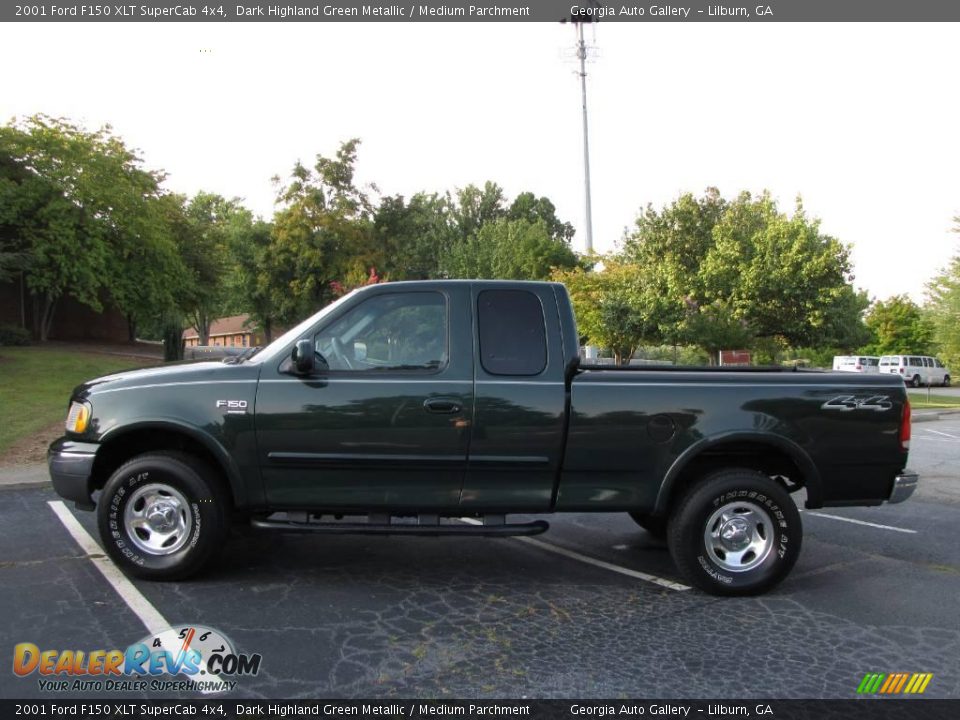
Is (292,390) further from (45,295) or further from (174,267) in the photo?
(45,295)

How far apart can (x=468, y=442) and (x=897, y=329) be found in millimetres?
66694

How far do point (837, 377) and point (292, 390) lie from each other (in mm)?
3625

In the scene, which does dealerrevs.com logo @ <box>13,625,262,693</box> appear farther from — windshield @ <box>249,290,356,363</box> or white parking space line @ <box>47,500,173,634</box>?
windshield @ <box>249,290,356,363</box>

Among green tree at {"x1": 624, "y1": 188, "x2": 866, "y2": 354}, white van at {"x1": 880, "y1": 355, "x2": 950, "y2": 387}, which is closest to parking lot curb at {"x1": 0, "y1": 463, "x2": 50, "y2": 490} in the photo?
green tree at {"x1": 624, "y1": 188, "x2": 866, "y2": 354}

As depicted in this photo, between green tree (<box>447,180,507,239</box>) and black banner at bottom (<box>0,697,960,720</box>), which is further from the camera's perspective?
green tree (<box>447,180,507,239</box>)

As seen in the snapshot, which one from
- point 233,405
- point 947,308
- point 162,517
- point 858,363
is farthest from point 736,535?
point 858,363

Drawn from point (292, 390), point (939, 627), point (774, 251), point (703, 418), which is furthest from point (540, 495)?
point (774, 251)

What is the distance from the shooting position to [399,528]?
15.6 feet

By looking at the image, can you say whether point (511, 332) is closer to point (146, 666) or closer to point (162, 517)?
point (162, 517)

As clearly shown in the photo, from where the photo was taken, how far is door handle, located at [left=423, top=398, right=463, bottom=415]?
15.4 ft

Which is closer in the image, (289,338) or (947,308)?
(289,338)

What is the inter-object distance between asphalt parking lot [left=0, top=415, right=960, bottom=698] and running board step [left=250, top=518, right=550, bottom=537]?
0.42 meters

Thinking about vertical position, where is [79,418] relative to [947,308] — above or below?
below

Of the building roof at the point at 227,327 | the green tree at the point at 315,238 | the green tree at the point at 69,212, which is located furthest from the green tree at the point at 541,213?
the green tree at the point at 69,212
